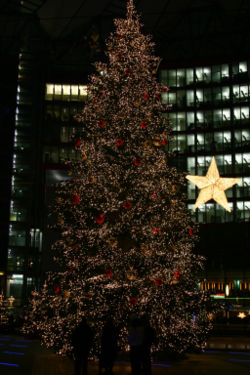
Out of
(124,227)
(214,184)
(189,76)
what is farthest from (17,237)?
(124,227)

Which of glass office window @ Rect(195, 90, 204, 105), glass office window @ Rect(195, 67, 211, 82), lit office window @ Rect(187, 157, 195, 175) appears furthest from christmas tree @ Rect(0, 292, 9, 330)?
glass office window @ Rect(195, 67, 211, 82)

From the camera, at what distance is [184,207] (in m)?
17.8

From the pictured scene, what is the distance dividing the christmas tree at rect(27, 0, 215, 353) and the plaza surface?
25.2 inches

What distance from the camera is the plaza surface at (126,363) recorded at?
1437cm

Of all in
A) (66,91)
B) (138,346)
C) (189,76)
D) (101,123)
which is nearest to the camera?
(138,346)

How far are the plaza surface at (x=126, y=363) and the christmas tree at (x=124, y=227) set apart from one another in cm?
64

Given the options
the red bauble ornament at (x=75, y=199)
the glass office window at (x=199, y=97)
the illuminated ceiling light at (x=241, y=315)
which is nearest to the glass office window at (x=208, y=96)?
the glass office window at (x=199, y=97)

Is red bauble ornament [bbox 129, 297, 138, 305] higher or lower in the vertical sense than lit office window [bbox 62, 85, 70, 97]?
lower

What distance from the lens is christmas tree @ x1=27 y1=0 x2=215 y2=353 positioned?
54.2 feet

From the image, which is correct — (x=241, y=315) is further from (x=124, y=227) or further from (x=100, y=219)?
(x=100, y=219)

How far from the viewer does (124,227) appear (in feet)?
56.2

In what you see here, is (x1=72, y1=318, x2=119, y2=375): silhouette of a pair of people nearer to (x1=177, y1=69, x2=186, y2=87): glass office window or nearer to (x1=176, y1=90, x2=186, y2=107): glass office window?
(x1=176, y1=90, x2=186, y2=107): glass office window

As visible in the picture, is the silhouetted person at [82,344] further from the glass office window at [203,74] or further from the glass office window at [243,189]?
the glass office window at [203,74]

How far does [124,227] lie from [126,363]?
429 cm
